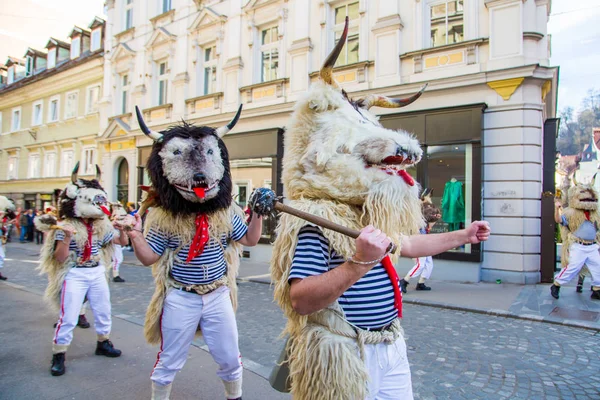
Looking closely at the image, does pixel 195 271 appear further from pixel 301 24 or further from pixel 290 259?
pixel 301 24

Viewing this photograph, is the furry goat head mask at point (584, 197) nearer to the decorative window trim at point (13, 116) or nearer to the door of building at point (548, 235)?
the door of building at point (548, 235)

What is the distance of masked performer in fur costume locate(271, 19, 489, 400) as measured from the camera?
157cm

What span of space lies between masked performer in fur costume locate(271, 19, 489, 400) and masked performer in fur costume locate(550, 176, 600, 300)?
6.27 metres

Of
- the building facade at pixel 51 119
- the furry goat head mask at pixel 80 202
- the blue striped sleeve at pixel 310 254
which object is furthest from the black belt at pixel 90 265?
the building facade at pixel 51 119

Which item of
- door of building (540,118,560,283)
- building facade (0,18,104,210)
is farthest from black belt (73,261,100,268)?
building facade (0,18,104,210)

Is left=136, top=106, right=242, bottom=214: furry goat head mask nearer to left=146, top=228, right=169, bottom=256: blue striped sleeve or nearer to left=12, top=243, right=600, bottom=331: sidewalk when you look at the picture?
left=146, top=228, right=169, bottom=256: blue striped sleeve

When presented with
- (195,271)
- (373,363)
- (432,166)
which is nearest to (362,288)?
(373,363)

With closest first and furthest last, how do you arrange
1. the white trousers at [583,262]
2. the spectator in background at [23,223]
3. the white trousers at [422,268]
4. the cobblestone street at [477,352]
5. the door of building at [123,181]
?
the cobblestone street at [477,352] → the white trousers at [583,262] → the white trousers at [422,268] → the door of building at [123,181] → the spectator in background at [23,223]

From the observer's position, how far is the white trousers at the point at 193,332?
8.71ft

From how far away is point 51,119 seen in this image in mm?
21156

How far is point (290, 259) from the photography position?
1.67 m

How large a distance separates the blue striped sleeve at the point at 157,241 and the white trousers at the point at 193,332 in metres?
0.31

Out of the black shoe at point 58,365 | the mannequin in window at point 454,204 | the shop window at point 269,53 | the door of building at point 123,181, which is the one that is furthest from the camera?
the door of building at point 123,181

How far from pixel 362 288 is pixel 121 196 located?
17.4 metres
